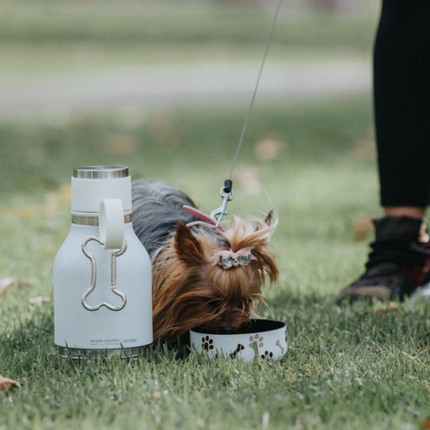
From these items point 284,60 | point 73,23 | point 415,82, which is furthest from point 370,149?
point 73,23

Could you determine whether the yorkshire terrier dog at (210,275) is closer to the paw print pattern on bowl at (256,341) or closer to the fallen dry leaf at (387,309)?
the paw print pattern on bowl at (256,341)

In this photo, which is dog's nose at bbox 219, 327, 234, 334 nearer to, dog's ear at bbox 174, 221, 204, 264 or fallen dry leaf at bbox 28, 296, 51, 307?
dog's ear at bbox 174, 221, 204, 264

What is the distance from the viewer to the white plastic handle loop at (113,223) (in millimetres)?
2553

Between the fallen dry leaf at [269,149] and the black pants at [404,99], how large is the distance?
144 inches

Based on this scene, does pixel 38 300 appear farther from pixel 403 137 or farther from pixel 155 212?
pixel 403 137

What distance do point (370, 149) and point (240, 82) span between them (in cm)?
713

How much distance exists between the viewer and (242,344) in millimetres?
2764

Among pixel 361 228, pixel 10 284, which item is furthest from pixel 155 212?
pixel 361 228

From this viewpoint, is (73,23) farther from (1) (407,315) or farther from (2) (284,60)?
(1) (407,315)

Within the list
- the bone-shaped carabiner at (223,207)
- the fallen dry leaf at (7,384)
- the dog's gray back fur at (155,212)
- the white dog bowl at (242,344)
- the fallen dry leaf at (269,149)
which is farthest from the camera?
the fallen dry leaf at (269,149)

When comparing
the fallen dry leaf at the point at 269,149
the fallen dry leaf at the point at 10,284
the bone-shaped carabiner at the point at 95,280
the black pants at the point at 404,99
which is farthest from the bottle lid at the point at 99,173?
the fallen dry leaf at the point at 269,149

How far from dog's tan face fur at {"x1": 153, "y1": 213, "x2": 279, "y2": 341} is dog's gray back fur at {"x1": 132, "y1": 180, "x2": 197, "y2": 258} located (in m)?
0.22

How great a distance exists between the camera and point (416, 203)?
3895 mm

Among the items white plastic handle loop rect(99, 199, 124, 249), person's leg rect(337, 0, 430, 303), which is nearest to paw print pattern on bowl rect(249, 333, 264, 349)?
white plastic handle loop rect(99, 199, 124, 249)
